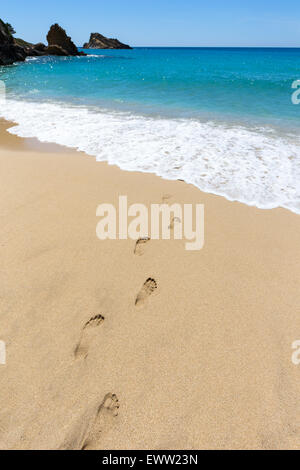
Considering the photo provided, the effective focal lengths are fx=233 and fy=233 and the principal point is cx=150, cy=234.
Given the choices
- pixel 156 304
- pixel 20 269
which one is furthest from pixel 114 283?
pixel 20 269

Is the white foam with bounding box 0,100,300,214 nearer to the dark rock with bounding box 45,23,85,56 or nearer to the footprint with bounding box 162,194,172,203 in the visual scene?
the footprint with bounding box 162,194,172,203

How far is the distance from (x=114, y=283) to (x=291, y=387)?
2004 mm

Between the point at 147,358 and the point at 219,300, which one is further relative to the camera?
the point at 219,300

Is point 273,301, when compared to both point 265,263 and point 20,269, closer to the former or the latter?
point 265,263

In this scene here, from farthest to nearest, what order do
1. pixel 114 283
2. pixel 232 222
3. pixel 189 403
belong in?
pixel 232 222, pixel 114 283, pixel 189 403

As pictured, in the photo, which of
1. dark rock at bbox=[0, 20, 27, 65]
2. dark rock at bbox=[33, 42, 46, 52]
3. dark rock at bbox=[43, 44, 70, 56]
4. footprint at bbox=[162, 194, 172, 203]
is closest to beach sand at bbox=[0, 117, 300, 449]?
footprint at bbox=[162, 194, 172, 203]

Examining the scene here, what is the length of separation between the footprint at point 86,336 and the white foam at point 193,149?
3395mm

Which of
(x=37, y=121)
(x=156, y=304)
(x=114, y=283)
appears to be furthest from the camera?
(x=37, y=121)

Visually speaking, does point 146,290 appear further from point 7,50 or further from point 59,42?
point 59,42

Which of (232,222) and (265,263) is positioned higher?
(232,222)

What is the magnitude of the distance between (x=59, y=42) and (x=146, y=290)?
349ft

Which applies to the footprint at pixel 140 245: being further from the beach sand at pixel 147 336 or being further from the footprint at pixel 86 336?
the footprint at pixel 86 336

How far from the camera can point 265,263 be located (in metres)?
3.16
